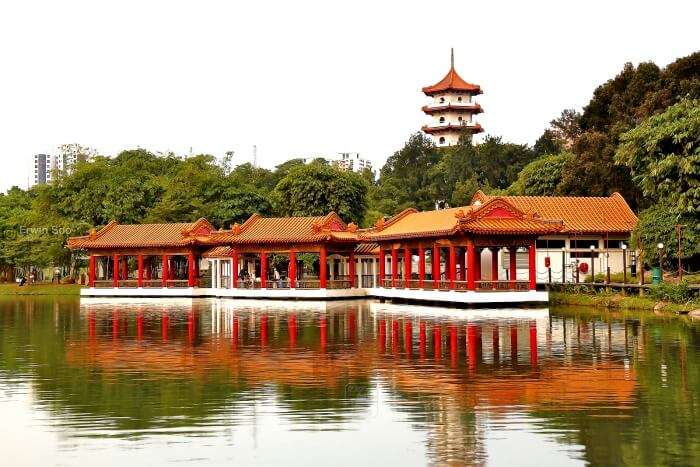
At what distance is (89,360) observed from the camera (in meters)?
19.4

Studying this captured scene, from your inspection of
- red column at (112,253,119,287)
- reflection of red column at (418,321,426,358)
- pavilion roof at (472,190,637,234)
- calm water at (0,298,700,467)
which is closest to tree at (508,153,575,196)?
pavilion roof at (472,190,637,234)

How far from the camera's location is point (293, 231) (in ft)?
157

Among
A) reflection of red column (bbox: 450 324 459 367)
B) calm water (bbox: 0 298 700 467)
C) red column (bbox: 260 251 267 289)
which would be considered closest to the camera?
calm water (bbox: 0 298 700 467)

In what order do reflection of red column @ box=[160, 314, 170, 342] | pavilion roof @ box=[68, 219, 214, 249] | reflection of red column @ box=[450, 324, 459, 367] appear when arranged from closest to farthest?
1. reflection of red column @ box=[450, 324, 459, 367]
2. reflection of red column @ box=[160, 314, 170, 342]
3. pavilion roof @ box=[68, 219, 214, 249]

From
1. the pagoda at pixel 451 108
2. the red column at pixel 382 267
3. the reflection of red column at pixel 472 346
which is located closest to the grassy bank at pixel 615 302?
the reflection of red column at pixel 472 346

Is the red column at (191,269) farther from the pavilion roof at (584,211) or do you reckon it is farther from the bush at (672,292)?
the bush at (672,292)

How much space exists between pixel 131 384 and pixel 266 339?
8.46 meters

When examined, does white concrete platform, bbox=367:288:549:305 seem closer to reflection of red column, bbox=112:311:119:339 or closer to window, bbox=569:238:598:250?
window, bbox=569:238:598:250

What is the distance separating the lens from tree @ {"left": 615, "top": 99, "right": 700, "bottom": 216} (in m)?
33.3

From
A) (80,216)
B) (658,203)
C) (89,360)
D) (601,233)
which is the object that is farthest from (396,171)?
(89,360)

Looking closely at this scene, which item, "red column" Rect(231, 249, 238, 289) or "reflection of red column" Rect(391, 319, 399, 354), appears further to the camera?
"red column" Rect(231, 249, 238, 289)

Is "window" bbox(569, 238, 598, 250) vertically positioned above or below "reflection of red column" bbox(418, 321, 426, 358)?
above

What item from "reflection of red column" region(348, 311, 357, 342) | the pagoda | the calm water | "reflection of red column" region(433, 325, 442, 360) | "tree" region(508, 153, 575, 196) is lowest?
the calm water

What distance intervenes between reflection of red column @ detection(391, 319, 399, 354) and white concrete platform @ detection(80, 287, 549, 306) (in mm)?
7050
